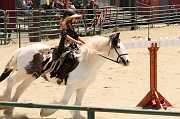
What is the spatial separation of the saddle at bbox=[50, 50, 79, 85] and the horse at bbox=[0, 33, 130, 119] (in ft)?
0.20

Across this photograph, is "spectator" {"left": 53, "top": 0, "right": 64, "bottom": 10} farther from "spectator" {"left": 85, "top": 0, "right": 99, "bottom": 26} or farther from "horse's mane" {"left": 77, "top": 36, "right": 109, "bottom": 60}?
"horse's mane" {"left": 77, "top": 36, "right": 109, "bottom": 60}

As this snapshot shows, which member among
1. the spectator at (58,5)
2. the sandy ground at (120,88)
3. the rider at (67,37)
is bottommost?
the sandy ground at (120,88)

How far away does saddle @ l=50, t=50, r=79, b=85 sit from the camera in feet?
27.5

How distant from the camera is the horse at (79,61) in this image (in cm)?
823

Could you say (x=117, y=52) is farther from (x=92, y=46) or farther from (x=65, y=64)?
(x=65, y=64)

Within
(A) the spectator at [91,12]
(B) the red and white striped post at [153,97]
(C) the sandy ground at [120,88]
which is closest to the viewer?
(B) the red and white striped post at [153,97]

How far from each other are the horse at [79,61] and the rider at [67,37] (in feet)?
0.46

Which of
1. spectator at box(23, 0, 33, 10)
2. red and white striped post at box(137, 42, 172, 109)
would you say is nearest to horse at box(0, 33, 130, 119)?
red and white striped post at box(137, 42, 172, 109)

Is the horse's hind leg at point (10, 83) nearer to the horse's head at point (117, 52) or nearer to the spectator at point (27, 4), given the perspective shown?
the horse's head at point (117, 52)

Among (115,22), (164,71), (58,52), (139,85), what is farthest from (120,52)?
(115,22)

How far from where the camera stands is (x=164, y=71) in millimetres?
14953

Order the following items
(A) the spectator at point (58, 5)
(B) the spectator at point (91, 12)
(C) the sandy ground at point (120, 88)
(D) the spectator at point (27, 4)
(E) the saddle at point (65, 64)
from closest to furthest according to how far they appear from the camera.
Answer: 1. (E) the saddle at point (65, 64)
2. (C) the sandy ground at point (120, 88)
3. (A) the spectator at point (58, 5)
4. (D) the spectator at point (27, 4)
5. (B) the spectator at point (91, 12)

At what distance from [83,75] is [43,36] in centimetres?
1573

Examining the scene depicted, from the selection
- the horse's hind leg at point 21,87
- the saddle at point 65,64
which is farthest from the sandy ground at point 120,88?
the saddle at point 65,64
